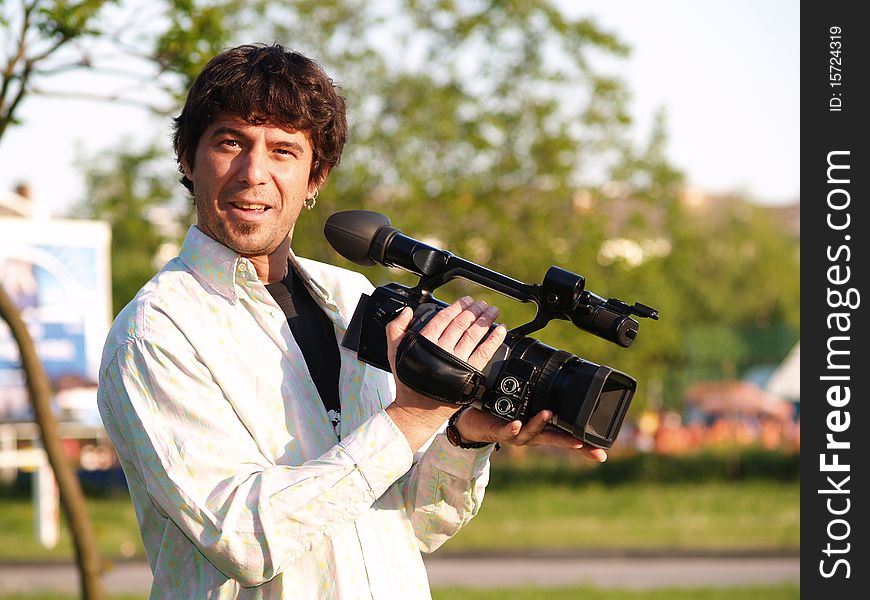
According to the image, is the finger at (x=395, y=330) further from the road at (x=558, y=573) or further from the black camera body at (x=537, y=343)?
the road at (x=558, y=573)

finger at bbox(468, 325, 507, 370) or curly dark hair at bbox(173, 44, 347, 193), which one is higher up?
curly dark hair at bbox(173, 44, 347, 193)

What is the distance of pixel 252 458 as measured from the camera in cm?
235

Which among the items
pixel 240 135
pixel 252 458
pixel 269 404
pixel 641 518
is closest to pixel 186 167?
pixel 240 135

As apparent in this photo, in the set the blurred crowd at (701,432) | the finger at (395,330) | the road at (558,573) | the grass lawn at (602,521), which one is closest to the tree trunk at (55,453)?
the finger at (395,330)

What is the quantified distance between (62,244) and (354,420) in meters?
12.2

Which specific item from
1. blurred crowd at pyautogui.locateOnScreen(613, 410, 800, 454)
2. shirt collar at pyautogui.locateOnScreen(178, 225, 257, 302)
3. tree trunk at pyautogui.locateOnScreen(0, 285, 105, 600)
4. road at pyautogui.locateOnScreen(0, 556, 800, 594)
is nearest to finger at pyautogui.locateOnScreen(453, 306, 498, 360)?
shirt collar at pyautogui.locateOnScreen(178, 225, 257, 302)

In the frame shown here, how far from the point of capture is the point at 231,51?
264 cm

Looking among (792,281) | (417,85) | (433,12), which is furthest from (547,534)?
(792,281)

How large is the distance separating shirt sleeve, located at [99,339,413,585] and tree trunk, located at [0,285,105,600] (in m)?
3.62

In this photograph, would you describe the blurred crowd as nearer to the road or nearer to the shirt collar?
the road

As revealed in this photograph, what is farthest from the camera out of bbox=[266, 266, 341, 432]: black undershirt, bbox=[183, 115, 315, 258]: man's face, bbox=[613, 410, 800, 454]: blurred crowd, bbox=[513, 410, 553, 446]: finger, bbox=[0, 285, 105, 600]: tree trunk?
bbox=[613, 410, 800, 454]: blurred crowd

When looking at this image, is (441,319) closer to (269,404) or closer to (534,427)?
(534,427)

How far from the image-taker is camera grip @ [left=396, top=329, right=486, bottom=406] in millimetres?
2289

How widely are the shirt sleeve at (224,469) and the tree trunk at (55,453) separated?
142 inches
